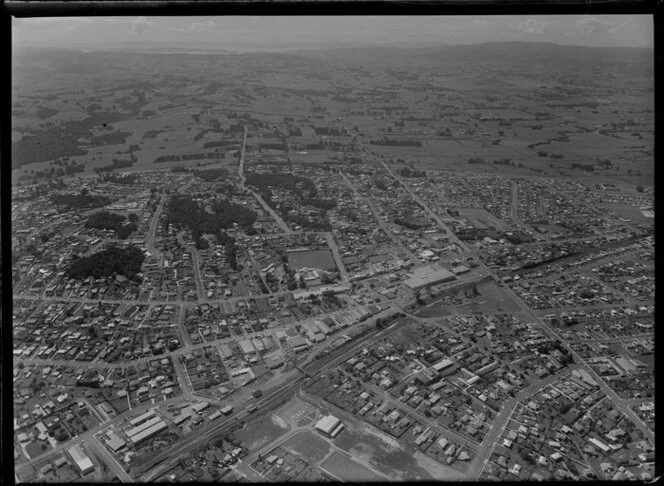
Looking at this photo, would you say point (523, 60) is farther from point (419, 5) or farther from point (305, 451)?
point (419, 5)

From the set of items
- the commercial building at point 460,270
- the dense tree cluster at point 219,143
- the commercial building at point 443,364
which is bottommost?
the commercial building at point 443,364

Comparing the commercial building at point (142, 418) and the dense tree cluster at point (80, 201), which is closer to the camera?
the commercial building at point (142, 418)

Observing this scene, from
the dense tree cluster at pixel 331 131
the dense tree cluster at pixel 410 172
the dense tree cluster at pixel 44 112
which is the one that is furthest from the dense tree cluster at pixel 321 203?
the dense tree cluster at pixel 44 112

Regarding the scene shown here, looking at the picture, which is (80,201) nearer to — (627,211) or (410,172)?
(410,172)

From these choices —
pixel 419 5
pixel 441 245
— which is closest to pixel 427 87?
pixel 441 245

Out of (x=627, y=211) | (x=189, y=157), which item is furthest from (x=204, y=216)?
(x=627, y=211)

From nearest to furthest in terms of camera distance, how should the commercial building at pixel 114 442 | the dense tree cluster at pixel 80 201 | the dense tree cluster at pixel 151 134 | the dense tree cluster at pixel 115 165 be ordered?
the commercial building at pixel 114 442 < the dense tree cluster at pixel 80 201 < the dense tree cluster at pixel 115 165 < the dense tree cluster at pixel 151 134

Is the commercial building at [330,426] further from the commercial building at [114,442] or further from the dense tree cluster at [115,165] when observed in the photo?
the dense tree cluster at [115,165]
